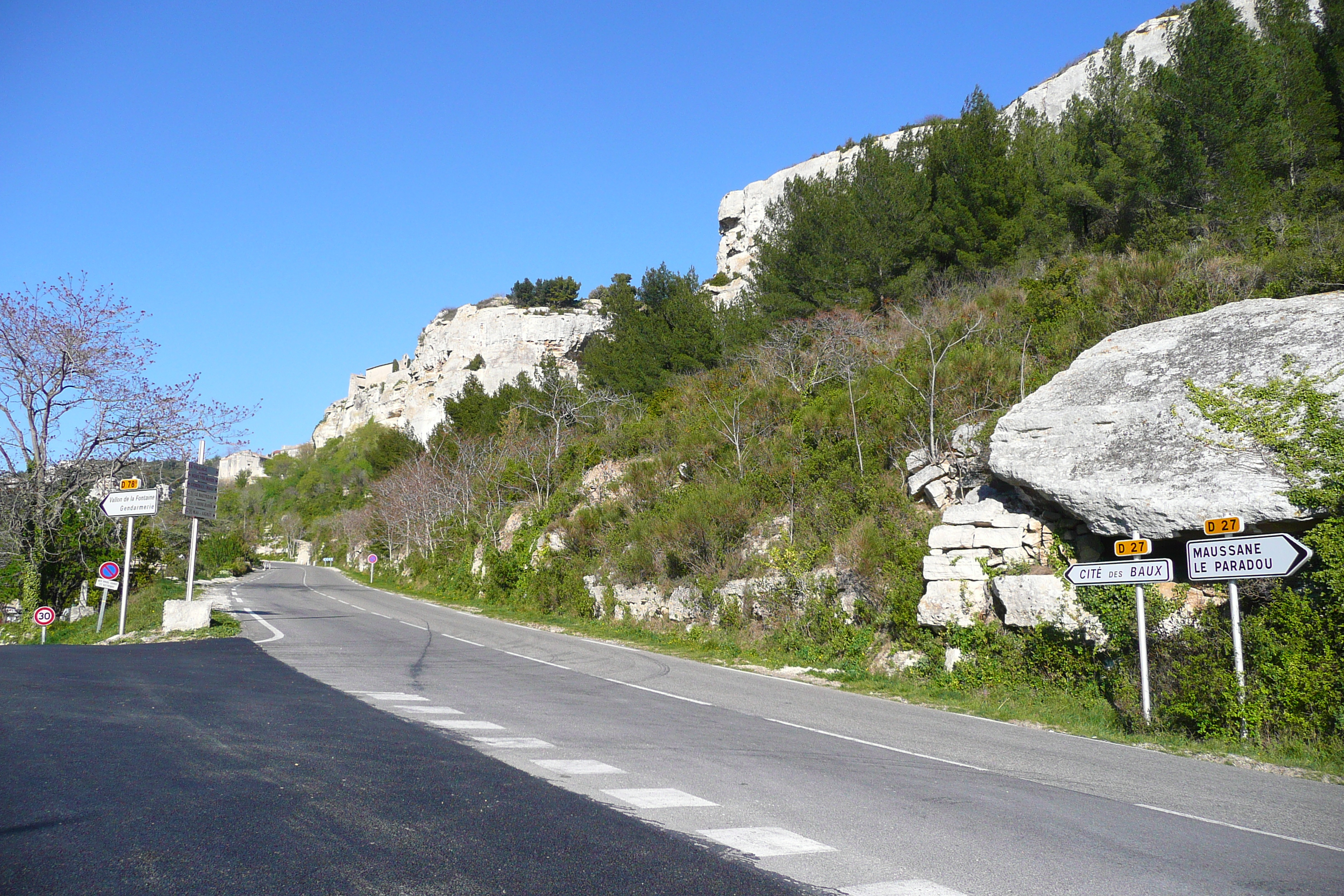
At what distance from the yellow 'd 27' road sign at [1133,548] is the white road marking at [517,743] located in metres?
8.37

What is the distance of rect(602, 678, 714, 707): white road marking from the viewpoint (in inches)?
458

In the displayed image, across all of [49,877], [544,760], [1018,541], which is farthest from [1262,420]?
[49,877]

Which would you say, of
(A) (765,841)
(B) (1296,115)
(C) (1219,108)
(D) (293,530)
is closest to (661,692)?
(A) (765,841)

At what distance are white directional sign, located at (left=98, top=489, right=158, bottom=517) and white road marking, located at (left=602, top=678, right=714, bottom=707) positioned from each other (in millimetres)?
12703

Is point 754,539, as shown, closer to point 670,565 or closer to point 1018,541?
point 670,565

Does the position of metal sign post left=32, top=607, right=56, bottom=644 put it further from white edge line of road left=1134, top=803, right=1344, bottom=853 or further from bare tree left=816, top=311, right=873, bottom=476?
white edge line of road left=1134, top=803, right=1344, bottom=853

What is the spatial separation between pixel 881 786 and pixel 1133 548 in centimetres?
665

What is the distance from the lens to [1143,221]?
25.3 meters

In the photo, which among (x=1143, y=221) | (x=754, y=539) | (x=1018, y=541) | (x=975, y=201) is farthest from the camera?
(x=975, y=201)

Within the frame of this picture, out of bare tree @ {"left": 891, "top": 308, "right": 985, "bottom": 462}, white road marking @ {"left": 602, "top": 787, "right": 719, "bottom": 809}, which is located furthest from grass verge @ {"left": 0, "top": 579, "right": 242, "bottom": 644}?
bare tree @ {"left": 891, "top": 308, "right": 985, "bottom": 462}

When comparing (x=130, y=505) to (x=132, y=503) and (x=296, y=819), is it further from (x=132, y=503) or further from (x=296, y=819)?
(x=296, y=819)

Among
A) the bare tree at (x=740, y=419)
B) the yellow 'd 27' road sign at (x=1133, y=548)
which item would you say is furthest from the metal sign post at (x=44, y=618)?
the yellow 'd 27' road sign at (x=1133, y=548)

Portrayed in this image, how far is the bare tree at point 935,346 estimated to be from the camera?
19.4 meters

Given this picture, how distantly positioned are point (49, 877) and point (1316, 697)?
472 inches
